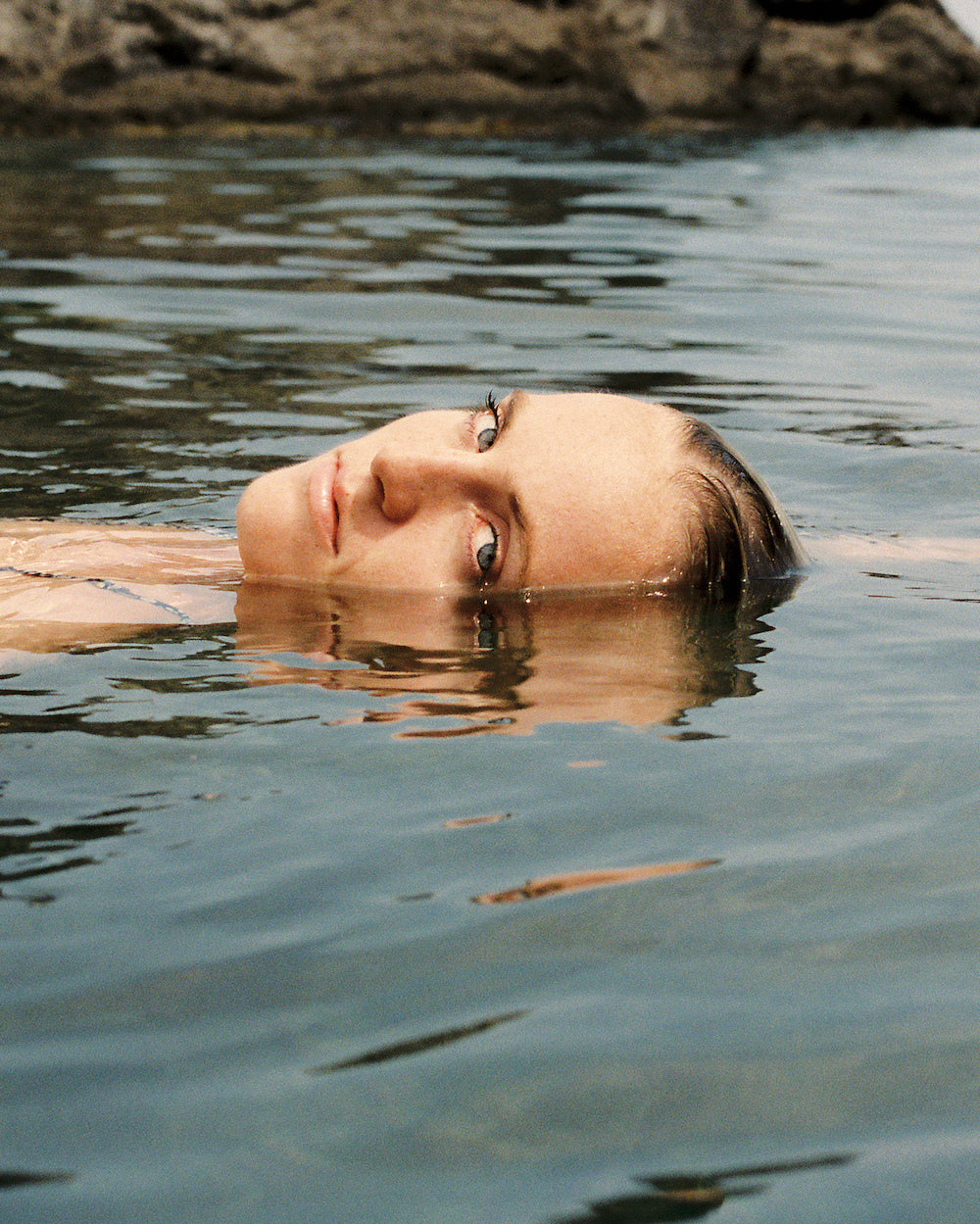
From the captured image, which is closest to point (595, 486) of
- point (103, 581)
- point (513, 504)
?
point (513, 504)

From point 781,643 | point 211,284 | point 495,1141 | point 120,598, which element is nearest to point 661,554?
point 781,643

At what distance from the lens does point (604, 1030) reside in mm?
1718

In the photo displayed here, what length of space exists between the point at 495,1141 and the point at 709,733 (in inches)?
48.0

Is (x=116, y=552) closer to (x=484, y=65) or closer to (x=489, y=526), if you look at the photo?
(x=489, y=526)

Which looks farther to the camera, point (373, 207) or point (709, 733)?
point (373, 207)

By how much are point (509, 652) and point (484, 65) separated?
17279 millimetres

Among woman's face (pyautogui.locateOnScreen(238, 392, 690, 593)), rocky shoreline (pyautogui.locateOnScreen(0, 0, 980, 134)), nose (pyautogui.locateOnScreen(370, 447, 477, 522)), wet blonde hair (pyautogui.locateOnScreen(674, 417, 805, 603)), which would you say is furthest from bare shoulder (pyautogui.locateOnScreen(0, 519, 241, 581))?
rocky shoreline (pyautogui.locateOnScreen(0, 0, 980, 134))

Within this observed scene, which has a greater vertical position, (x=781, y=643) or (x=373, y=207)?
(x=373, y=207)

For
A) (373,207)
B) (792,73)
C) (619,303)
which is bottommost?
(619,303)

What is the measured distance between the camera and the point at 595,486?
3309mm

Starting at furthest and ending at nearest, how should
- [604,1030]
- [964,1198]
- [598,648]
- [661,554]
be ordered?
1. [661,554]
2. [598,648]
3. [604,1030]
4. [964,1198]

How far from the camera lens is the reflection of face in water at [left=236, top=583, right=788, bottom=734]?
2805 mm

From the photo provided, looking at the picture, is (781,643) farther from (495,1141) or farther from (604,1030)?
(495,1141)

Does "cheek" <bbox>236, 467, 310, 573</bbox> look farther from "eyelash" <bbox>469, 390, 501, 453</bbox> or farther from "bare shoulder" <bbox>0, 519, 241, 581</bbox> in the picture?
"eyelash" <bbox>469, 390, 501, 453</bbox>
